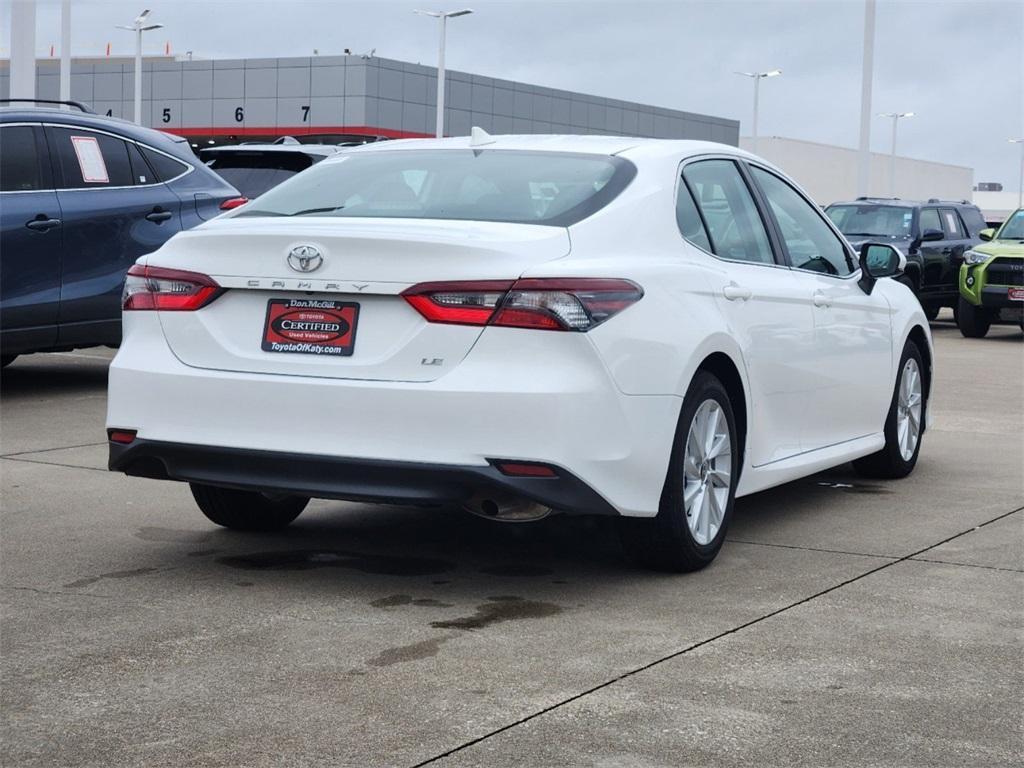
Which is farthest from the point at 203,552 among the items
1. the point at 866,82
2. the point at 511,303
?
the point at 866,82

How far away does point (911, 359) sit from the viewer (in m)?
8.54

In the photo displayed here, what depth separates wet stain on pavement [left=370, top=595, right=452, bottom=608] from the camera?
5.38 meters

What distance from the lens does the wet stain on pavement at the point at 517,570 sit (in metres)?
5.94

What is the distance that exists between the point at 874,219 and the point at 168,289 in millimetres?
18194

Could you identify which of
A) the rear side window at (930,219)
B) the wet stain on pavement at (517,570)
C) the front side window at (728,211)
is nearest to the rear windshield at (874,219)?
the rear side window at (930,219)

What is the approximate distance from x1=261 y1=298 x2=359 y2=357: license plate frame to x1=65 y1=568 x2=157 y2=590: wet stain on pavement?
95cm

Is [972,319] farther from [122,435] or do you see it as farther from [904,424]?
[122,435]

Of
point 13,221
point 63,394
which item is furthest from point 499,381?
point 63,394

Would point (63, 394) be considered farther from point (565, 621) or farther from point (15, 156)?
point (565, 621)

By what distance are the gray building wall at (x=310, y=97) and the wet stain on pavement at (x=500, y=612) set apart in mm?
54787

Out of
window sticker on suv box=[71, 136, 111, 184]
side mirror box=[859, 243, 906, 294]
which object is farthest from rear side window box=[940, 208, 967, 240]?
side mirror box=[859, 243, 906, 294]

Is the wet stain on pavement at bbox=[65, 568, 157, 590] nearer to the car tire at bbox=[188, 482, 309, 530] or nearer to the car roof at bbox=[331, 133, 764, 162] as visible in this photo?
the car tire at bbox=[188, 482, 309, 530]

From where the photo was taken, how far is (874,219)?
22.8 metres

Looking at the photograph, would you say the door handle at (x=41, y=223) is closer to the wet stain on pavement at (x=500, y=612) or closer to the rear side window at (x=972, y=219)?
the wet stain on pavement at (x=500, y=612)
